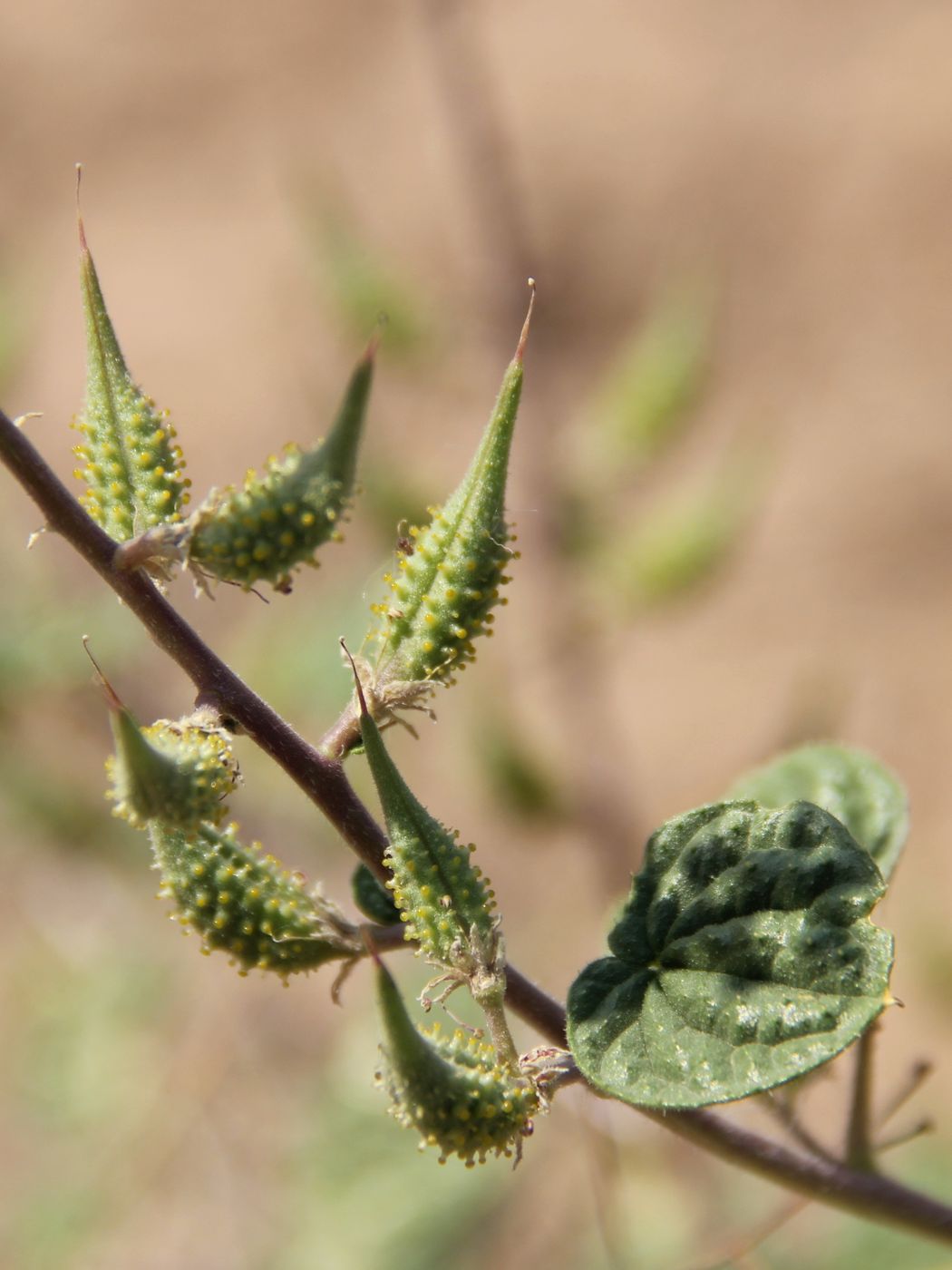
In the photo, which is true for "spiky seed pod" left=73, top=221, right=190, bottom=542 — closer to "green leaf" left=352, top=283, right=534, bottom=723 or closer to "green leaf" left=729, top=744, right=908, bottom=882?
"green leaf" left=352, top=283, right=534, bottom=723

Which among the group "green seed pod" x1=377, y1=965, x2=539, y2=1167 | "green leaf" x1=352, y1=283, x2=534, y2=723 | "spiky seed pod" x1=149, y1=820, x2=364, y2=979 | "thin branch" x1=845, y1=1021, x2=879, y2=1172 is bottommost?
"thin branch" x1=845, y1=1021, x2=879, y2=1172

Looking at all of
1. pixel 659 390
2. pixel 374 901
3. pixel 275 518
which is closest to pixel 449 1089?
pixel 374 901

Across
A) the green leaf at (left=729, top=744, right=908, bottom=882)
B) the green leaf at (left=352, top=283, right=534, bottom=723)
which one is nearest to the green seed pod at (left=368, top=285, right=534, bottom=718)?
the green leaf at (left=352, top=283, right=534, bottom=723)

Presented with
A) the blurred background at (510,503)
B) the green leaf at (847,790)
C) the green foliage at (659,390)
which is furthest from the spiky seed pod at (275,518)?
the green foliage at (659,390)

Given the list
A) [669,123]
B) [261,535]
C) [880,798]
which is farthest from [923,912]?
[669,123]

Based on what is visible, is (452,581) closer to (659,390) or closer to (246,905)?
(246,905)

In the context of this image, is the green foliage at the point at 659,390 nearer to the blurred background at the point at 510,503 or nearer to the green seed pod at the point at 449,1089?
the blurred background at the point at 510,503

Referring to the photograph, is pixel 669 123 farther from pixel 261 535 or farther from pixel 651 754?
pixel 261 535
